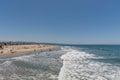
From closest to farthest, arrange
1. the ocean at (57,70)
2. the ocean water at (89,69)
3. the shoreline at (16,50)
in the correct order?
the ocean at (57,70)
the ocean water at (89,69)
the shoreline at (16,50)

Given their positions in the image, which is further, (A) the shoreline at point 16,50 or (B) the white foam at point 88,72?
(A) the shoreline at point 16,50

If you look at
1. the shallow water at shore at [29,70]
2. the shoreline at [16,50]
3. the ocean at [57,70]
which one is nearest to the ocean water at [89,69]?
the ocean at [57,70]

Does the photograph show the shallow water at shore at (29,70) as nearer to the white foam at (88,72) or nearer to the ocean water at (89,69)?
the white foam at (88,72)

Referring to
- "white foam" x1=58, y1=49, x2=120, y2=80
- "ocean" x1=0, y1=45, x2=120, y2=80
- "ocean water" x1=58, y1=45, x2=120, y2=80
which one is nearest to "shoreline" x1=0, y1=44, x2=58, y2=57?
"ocean" x1=0, y1=45, x2=120, y2=80

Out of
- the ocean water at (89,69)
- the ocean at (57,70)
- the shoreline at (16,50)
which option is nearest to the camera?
the ocean at (57,70)

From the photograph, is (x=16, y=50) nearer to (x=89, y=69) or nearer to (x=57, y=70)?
(x=57, y=70)

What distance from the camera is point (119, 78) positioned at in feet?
69.2

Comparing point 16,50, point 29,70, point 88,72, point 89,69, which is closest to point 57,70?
point 29,70

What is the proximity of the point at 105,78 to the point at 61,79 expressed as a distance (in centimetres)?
528

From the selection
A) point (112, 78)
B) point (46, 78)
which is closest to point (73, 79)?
point (46, 78)

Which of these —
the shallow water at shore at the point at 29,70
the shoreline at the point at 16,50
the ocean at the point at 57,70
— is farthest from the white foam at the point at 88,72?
the shoreline at the point at 16,50

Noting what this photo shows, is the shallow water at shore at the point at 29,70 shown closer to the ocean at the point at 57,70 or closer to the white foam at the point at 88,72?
the ocean at the point at 57,70

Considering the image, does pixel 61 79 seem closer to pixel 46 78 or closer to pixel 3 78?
pixel 46 78

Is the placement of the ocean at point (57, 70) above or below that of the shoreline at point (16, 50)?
below
